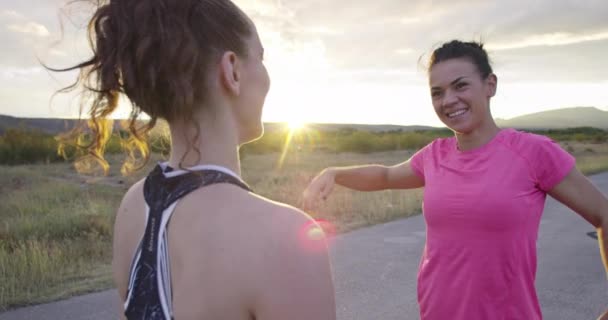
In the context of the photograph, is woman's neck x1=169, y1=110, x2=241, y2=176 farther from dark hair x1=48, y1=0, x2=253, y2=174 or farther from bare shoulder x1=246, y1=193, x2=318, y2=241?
bare shoulder x1=246, y1=193, x2=318, y2=241

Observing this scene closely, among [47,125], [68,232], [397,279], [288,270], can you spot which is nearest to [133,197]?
[288,270]

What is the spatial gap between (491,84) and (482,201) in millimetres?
640

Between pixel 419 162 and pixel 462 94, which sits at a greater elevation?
pixel 462 94

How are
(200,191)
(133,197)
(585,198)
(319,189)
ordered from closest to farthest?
(200,191) < (133,197) < (585,198) < (319,189)

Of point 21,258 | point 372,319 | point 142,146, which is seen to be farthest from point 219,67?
point 21,258

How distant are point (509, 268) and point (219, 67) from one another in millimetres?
1577

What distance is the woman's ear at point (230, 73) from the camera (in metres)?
1.02

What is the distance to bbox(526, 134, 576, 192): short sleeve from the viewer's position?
2037mm

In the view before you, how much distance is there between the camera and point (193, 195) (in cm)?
97

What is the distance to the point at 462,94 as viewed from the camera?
7.65ft

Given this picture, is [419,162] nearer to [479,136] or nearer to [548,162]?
[479,136]

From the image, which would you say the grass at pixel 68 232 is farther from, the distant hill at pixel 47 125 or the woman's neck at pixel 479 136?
the woman's neck at pixel 479 136

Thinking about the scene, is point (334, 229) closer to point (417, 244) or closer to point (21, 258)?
point (417, 244)

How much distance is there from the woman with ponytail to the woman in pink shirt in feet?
3.95
